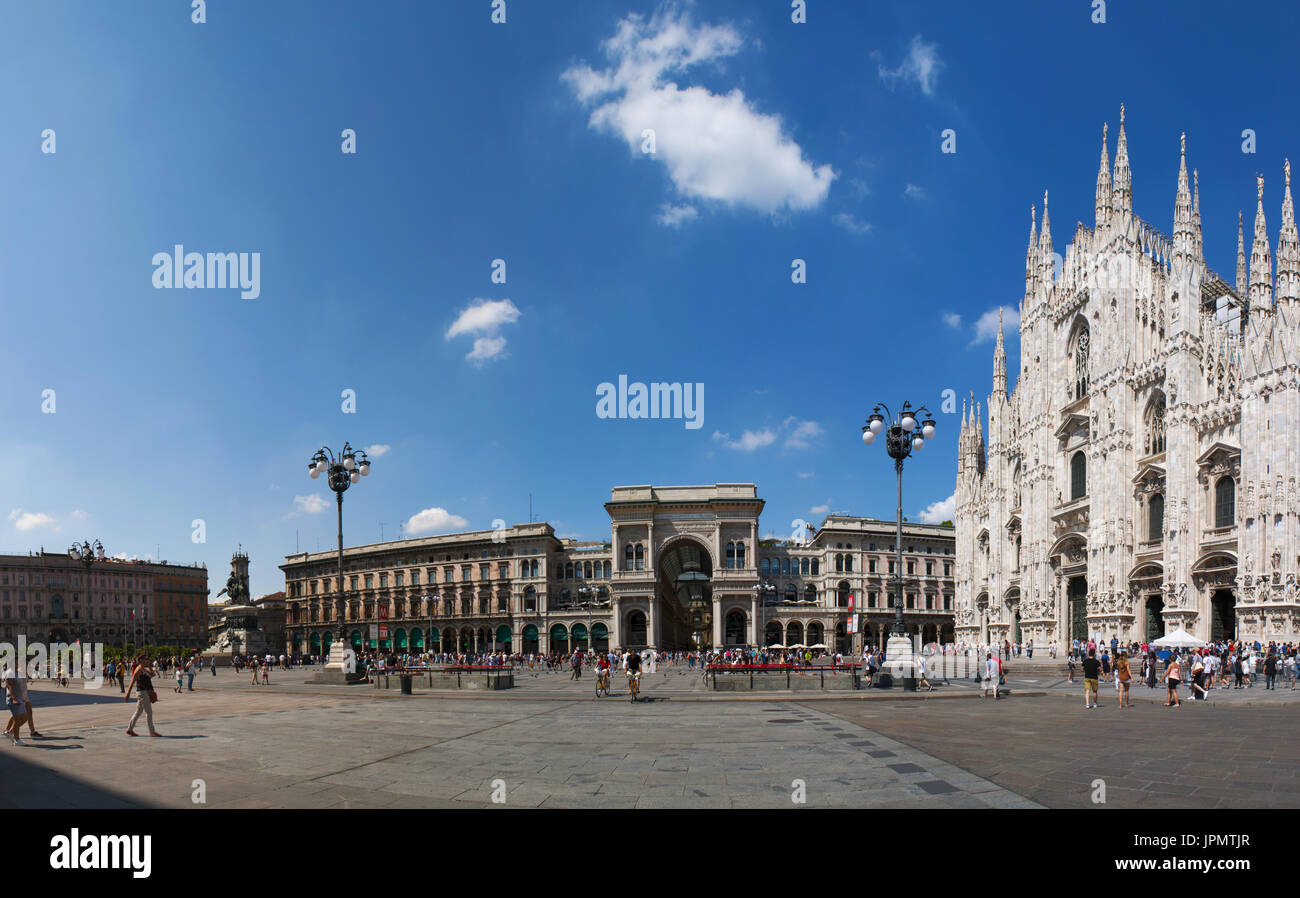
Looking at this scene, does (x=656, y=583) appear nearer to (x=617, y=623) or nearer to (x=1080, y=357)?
(x=617, y=623)

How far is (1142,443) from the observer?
4572 cm

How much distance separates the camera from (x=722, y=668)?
2602 centimetres

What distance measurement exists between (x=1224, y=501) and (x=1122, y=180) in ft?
75.3

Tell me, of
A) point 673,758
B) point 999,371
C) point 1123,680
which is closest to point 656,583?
point 999,371

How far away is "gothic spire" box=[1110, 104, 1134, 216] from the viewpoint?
161ft

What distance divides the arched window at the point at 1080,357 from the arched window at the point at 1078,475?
4381mm

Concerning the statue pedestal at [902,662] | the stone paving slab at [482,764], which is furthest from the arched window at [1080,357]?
the stone paving slab at [482,764]

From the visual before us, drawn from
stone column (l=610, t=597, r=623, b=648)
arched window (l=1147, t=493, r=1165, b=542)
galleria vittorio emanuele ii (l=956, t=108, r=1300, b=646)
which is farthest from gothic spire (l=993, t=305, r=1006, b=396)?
stone column (l=610, t=597, r=623, b=648)

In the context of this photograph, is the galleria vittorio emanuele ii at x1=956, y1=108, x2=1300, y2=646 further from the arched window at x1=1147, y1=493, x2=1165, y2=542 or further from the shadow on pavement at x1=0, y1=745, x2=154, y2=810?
the shadow on pavement at x1=0, y1=745, x2=154, y2=810

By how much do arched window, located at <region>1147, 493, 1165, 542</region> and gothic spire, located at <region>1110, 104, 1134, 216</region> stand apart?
742 inches

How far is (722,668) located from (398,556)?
77165mm
